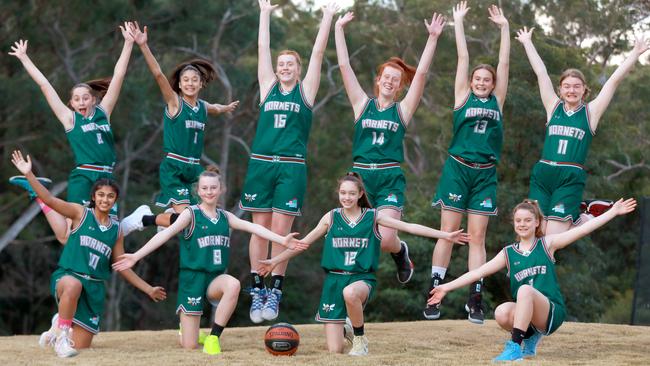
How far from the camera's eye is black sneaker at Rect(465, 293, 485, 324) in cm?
997

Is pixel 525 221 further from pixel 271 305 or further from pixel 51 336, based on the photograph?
pixel 51 336

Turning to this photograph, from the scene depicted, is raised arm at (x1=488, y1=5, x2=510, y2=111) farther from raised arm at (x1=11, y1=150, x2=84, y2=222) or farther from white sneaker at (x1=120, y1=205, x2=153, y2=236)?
raised arm at (x1=11, y1=150, x2=84, y2=222)

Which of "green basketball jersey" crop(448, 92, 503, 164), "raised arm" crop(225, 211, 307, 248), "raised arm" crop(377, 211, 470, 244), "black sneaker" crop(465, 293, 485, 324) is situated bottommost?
"black sneaker" crop(465, 293, 485, 324)

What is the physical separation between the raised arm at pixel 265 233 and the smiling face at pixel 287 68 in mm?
1585

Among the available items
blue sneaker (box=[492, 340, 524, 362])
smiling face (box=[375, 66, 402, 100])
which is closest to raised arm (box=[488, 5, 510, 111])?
smiling face (box=[375, 66, 402, 100])

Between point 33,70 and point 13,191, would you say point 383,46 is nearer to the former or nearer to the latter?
point 13,191

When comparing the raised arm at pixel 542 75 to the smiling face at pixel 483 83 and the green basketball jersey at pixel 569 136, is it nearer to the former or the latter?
the green basketball jersey at pixel 569 136

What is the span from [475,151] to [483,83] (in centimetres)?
64

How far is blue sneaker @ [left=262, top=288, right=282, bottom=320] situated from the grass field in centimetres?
29

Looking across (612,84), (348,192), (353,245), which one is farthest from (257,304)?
(612,84)

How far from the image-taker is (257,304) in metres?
10.1

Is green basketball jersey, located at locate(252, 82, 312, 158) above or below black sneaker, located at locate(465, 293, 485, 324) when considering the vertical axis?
above

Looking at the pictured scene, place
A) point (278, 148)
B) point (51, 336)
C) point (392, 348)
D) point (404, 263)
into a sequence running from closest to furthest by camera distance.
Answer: point (51, 336), point (392, 348), point (278, 148), point (404, 263)

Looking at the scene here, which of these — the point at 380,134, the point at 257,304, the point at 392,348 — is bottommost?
the point at 392,348
